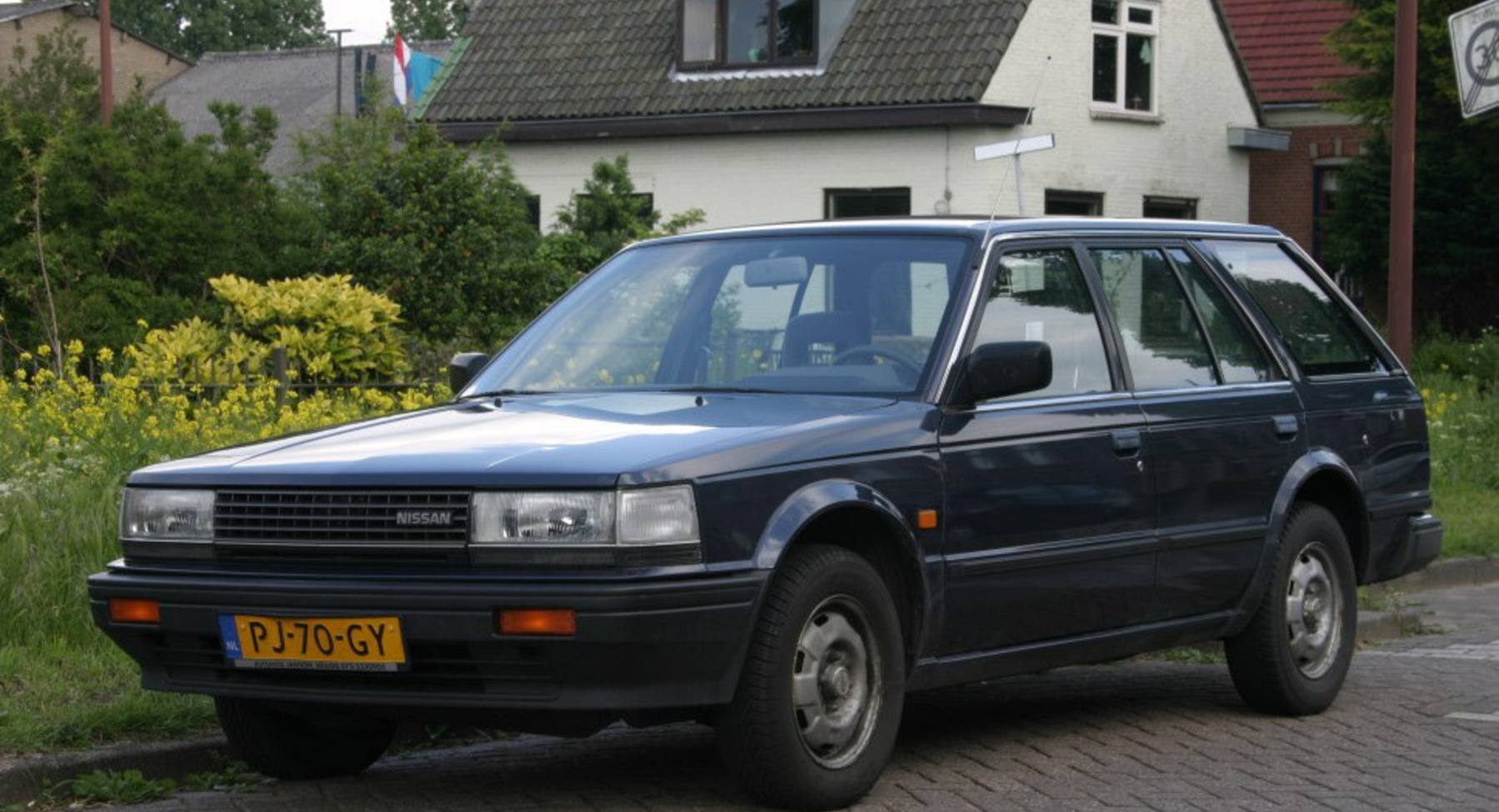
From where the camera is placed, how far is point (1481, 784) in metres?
7.05

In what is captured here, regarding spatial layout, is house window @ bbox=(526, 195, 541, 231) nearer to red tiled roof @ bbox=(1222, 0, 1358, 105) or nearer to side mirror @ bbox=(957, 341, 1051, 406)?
red tiled roof @ bbox=(1222, 0, 1358, 105)

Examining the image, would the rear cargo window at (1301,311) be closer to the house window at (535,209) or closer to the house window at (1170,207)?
the house window at (1170,207)

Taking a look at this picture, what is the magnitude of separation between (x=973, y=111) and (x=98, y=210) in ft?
44.0

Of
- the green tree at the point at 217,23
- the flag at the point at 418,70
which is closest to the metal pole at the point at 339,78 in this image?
the flag at the point at 418,70

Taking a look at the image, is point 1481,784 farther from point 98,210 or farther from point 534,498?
point 98,210

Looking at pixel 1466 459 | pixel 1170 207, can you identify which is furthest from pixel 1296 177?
pixel 1466 459

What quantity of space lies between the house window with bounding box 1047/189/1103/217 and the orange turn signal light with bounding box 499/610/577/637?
2682 cm

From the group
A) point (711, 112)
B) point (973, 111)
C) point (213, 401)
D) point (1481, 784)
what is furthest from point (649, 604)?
point (711, 112)

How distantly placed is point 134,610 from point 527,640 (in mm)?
1287

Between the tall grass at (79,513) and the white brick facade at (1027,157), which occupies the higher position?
the white brick facade at (1027,157)

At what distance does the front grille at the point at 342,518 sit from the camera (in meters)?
6.02

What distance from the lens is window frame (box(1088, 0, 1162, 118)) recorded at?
32719 mm

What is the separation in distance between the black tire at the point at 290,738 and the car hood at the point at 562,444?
756 mm

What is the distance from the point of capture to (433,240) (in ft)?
76.0
